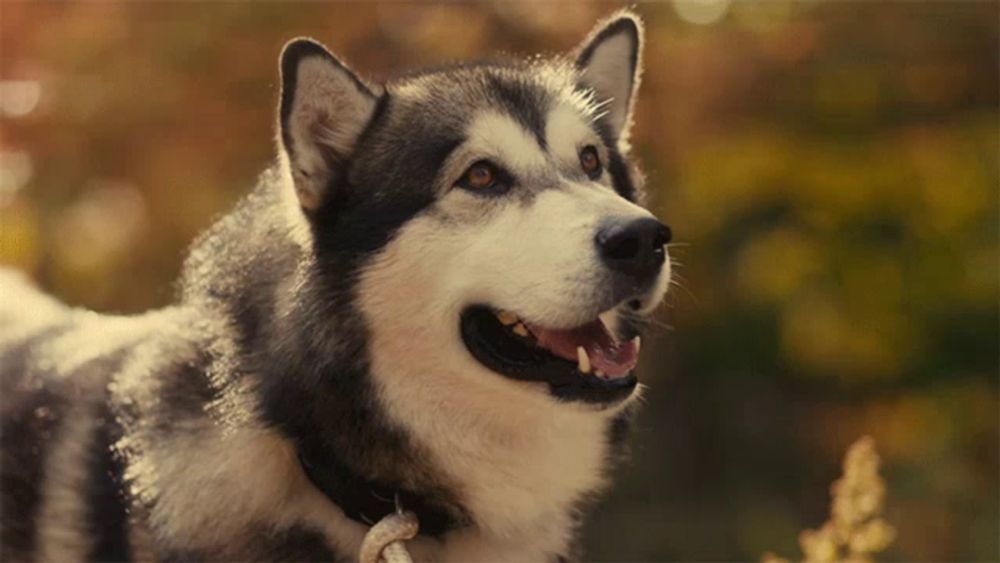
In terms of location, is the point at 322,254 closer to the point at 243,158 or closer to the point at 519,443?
the point at 519,443

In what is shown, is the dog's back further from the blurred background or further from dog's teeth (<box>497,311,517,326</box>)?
the blurred background

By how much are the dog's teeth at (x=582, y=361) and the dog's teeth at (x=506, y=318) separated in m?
0.17

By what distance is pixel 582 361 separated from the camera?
3.77m

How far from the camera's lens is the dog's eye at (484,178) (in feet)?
12.7

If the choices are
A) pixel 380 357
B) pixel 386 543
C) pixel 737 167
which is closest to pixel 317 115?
pixel 380 357

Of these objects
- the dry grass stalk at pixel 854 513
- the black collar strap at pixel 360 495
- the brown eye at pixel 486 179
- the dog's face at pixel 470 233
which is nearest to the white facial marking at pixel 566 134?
the dog's face at pixel 470 233

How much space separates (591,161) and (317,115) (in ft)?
2.41

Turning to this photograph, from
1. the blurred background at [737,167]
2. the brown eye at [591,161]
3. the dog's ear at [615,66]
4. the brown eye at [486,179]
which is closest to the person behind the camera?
the brown eye at [486,179]

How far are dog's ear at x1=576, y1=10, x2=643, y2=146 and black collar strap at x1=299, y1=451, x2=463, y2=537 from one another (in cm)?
124

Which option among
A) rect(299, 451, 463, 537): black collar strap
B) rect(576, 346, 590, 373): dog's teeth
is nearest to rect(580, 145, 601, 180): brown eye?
rect(576, 346, 590, 373): dog's teeth

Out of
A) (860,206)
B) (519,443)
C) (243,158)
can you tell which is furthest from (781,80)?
(519,443)

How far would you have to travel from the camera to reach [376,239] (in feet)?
12.5

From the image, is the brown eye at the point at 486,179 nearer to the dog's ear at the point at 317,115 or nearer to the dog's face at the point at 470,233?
the dog's face at the point at 470,233

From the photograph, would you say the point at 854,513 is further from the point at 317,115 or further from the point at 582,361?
the point at 317,115
